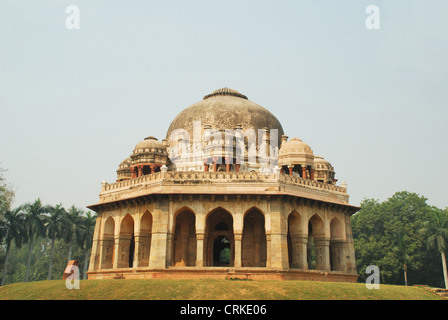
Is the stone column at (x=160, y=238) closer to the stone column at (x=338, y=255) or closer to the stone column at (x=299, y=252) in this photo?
the stone column at (x=299, y=252)

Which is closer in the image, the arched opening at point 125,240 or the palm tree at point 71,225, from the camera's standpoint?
the arched opening at point 125,240

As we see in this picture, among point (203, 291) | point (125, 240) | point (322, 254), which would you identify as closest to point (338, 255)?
point (322, 254)

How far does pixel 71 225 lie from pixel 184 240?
19216 mm

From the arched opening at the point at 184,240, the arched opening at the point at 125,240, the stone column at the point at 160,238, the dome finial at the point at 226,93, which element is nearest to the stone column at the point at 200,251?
the stone column at the point at 160,238

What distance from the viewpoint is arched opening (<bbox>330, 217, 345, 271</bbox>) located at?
24141 mm

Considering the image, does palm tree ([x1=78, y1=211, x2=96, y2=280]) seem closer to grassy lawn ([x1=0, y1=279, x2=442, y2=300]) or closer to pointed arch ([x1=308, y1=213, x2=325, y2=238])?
grassy lawn ([x1=0, y1=279, x2=442, y2=300])

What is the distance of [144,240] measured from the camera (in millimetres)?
22625

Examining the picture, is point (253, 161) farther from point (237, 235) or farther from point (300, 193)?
point (237, 235)

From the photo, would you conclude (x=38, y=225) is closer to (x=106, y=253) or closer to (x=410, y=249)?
(x=106, y=253)

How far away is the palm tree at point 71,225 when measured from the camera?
38.1 meters
